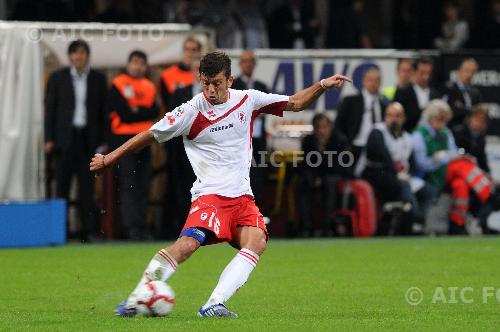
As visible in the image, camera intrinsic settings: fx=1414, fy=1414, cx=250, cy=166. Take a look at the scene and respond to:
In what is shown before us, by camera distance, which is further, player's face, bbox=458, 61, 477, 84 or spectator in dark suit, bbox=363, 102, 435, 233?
player's face, bbox=458, 61, 477, 84

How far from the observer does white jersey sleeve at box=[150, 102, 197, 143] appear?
10164 millimetres

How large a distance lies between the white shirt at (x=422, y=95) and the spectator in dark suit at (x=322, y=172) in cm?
148

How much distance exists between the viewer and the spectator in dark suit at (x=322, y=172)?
19281mm

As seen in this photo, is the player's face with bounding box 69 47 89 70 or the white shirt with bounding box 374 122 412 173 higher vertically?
the player's face with bounding box 69 47 89 70

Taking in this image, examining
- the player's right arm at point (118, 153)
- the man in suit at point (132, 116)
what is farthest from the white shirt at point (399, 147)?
the player's right arm at point (118, 153)

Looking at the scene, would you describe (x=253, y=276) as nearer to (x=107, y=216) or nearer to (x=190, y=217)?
(x=190, y=217)

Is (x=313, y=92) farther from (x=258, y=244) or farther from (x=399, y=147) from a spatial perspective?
(x=399, y=147)

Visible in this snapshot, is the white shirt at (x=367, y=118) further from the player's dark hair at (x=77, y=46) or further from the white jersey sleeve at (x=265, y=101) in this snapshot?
the white jersey sleeve at (x=265, y=101)

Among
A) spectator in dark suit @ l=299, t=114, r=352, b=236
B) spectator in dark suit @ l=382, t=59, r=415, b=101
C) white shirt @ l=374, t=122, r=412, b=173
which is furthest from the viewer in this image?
spectator in dark suit @ l=382, t=59, r=415, b=101

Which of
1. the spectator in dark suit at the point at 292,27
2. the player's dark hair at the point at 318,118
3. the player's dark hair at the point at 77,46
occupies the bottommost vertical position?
the player's dark hair at the point at 318,118

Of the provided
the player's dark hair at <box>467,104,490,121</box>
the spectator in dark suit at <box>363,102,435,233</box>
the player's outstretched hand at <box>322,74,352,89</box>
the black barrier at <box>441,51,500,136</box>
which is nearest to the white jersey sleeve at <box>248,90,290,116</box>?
the player's outstretched hand at <box>322,74,352,89</box>

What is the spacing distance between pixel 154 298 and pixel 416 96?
11.0 metres

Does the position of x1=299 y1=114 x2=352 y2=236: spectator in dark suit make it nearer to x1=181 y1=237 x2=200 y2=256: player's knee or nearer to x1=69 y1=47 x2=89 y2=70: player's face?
x1=69 y1=47 x2=89 y2=70: player's face

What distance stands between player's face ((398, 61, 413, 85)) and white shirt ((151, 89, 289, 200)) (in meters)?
9.94
